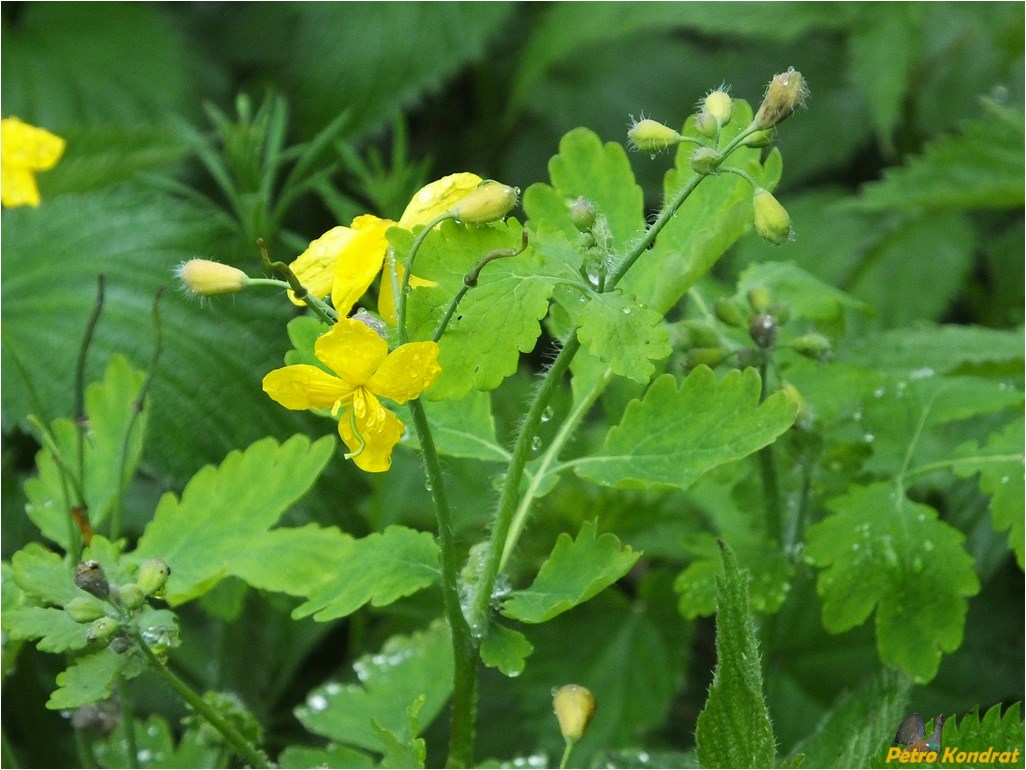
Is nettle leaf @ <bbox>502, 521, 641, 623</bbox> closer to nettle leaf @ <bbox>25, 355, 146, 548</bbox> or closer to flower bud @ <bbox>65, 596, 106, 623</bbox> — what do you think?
flower bud @ <bbox>65, 596, 106, 623</bbox>

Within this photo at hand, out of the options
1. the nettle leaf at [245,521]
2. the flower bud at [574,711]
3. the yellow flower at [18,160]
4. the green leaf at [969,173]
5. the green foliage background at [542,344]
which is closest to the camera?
the flower bud at [574,711]

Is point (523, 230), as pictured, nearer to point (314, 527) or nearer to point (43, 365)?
point (314, 527)

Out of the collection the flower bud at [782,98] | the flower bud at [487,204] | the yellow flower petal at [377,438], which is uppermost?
the flower bud at [782,98]

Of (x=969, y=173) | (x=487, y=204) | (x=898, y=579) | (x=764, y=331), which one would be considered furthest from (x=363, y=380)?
(x=969, y=173)

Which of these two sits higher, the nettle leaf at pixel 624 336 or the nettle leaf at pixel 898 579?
the nettle leaf at pixel 624 336

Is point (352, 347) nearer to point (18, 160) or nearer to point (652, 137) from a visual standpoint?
point (652, 137)

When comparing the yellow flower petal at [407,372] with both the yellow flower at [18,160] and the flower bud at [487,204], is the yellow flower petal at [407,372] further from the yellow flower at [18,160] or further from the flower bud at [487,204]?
the yellow flower at [18,160]

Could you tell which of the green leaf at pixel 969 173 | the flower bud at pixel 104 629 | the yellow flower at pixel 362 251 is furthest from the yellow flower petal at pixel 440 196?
the green leaf at pixel 969 173
